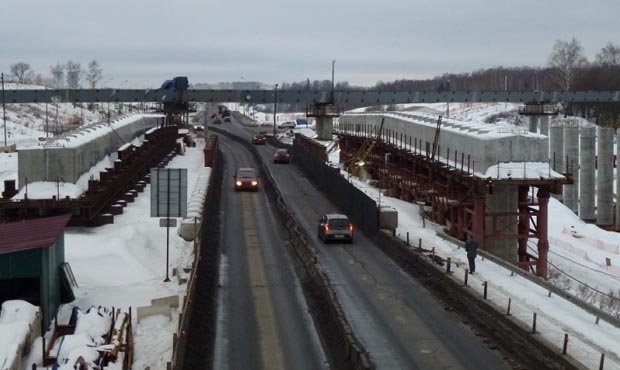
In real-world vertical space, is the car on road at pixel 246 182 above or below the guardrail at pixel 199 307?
above

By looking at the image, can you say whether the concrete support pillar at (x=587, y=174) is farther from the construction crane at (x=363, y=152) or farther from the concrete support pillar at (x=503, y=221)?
the concrete support pillar at (x=503, y=221)

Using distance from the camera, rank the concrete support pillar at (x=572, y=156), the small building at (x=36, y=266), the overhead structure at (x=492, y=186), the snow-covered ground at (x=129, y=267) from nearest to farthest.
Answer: the snow-covered ground at (x=129, y=267) → the small building at (x=36, y=266) → the overhead structure at (x=492, y=186) → the concrete support pillar at (x=572, y=156)

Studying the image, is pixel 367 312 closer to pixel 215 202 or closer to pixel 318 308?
pixel 318 308

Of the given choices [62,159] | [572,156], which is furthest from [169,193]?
[572,156]

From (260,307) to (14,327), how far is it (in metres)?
9.73

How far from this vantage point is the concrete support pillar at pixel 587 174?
224ft

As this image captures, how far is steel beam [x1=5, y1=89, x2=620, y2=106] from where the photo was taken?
9762 centimetres

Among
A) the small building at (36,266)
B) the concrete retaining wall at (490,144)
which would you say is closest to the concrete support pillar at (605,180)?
the concrete retaining wall at (490,144)

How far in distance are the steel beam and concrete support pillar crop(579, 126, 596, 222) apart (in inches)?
1254

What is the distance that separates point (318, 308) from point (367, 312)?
1917 mm

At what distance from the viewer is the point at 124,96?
99.0 meters

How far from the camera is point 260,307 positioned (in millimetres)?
27578

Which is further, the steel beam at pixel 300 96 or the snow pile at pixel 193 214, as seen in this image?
the steel beam at pixel 300 96

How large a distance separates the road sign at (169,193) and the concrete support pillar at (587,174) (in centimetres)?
4811
